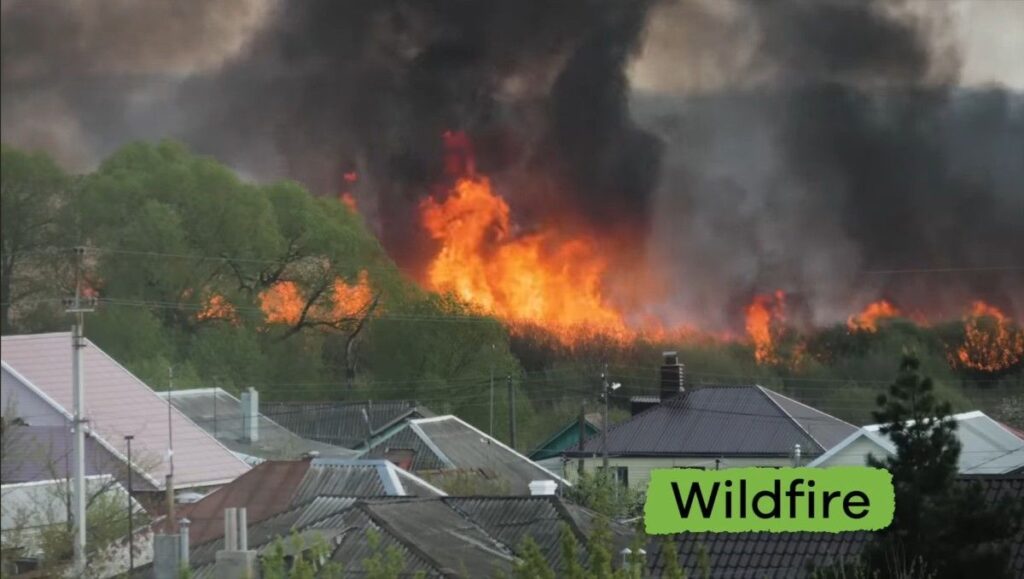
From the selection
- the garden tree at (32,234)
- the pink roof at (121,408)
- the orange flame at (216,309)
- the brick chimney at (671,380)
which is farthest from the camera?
the brick chimney at (671,380)

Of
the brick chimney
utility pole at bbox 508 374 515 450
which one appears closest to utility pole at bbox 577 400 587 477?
utility pole at bbox 508 374 515 450

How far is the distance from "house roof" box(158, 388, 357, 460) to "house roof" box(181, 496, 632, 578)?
3315mm

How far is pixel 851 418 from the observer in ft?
85.0

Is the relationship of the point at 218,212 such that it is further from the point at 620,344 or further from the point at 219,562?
the point at 620,344

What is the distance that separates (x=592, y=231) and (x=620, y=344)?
5.25ft

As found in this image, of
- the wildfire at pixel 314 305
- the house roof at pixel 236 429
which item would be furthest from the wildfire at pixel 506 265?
the wildfire at pixel 314 305

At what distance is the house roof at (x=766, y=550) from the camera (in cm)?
1609

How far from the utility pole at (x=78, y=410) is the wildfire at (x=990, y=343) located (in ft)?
40.7

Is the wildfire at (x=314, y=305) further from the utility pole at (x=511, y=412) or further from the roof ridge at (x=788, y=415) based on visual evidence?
the roof ridge at (x=788, y=415)

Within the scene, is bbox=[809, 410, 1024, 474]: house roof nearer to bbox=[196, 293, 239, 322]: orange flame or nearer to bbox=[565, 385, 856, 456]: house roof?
bbox=[565, 385, 856, 456]: house roof

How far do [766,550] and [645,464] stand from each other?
1572 cm

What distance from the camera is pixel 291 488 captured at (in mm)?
20203

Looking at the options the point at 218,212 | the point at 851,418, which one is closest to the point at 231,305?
the point at 218,212

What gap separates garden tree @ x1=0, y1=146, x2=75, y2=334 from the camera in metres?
9.13
